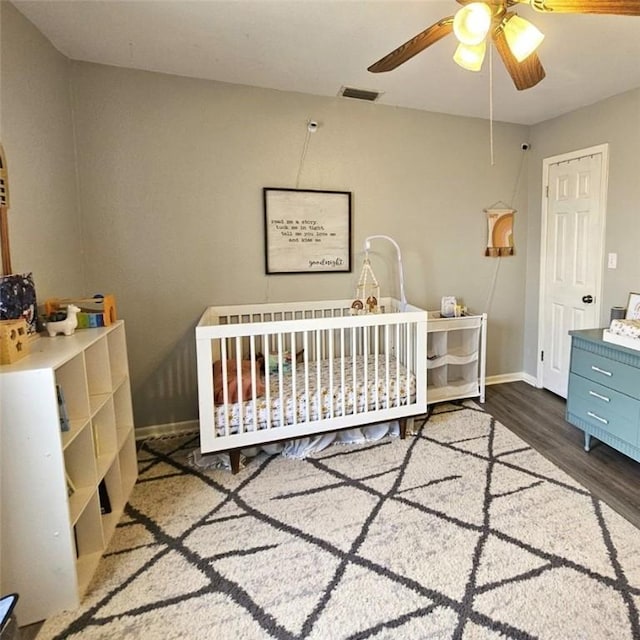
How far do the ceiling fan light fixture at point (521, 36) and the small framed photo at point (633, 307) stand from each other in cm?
201

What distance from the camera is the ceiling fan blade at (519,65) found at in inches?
64.2

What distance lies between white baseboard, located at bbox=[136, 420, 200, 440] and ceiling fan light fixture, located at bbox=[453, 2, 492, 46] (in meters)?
2.72

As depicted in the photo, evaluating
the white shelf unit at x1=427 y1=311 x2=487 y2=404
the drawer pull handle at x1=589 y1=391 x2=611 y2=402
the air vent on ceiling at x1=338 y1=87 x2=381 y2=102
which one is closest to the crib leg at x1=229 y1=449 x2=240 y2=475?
the white shelf unit at x1=427 y1=311 x2=487 y2=404

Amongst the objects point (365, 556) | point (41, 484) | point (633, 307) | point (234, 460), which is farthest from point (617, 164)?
point (41, 484)

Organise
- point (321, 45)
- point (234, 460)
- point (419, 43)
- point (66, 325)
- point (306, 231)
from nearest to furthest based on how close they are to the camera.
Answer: point (419, 43), point (66, 325), point (321, 45), point (234, 460), point (306, 231)

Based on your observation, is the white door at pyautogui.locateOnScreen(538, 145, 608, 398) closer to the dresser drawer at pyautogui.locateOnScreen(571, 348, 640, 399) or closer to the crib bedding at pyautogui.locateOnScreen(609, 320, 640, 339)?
the dresser drawer at pyautogui.locateOnScreen(571, 348, 640, 399)

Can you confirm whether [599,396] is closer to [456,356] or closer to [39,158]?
[456,356]

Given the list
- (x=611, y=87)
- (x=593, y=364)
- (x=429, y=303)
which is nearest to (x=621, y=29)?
(x=611, y=87)

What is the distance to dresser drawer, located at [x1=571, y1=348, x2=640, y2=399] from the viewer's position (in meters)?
2.24

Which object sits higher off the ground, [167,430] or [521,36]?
[521,36]

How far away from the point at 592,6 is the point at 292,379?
6.68 feet

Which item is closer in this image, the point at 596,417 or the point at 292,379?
the point at 292,379

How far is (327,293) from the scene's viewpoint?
3174 mm

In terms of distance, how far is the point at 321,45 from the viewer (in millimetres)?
2217
